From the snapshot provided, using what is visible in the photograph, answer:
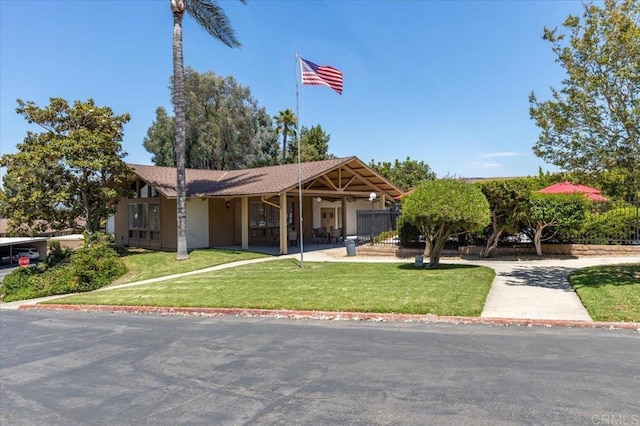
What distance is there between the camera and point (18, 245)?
2916 centimetres

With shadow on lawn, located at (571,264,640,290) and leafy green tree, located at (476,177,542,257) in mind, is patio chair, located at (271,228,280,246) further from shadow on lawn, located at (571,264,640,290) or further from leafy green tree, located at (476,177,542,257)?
shadow on lawn, located at (571,264,640,290)

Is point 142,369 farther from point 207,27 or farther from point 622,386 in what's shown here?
point 207,27

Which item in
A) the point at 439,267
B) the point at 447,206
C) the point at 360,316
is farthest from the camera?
the point at 439,267

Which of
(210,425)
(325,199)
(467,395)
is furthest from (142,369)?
(325,199)

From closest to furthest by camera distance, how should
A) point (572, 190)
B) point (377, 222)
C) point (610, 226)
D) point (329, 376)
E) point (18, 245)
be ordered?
point (329, 376)
point (572, 190)
point (610, 226)
point (377, 222)
point (18, 245)

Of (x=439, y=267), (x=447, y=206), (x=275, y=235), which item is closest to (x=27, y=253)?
(x=275, y=235)

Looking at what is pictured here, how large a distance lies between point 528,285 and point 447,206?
322cm

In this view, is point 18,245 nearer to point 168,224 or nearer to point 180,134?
point 168,224

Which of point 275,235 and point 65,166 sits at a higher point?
point 65,166

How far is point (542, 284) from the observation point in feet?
37.6

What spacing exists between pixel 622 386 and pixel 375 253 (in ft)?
48.4

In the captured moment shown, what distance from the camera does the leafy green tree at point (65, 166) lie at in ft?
65.6

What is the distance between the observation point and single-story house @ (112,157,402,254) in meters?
22.6

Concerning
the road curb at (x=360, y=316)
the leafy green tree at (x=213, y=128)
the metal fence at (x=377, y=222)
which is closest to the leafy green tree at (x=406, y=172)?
the leafy green tree at (x=213, y=128)
